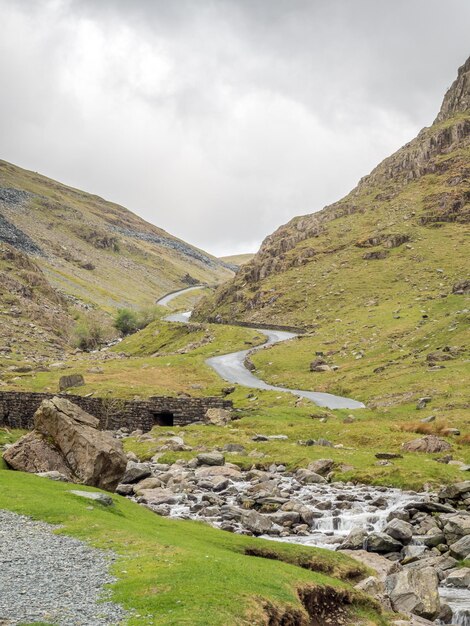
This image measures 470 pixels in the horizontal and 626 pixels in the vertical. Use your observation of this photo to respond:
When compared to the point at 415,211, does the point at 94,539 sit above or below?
below

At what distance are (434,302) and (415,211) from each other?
71.2 metres

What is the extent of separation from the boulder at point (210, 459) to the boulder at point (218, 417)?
17.9m

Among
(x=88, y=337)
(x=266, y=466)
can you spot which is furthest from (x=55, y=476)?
(x=88, y=337)

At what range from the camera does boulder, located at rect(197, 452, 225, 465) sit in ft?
159

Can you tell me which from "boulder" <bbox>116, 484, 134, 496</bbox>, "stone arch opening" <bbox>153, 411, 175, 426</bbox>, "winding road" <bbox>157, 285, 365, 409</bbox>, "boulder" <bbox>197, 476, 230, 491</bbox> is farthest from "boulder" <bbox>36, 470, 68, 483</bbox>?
"winding road" <bbox>157, 285, 365, 409</bbox>

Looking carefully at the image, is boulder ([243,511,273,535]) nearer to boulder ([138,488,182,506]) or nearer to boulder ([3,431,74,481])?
boulder ([138,488,182,506])

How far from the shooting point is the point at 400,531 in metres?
31.2

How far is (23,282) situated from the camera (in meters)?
176

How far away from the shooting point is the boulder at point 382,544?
99.2 ft

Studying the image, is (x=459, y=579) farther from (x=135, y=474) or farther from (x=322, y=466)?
(x=135, y=474)

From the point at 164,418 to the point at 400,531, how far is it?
43.4 m

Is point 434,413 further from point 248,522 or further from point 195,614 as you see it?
point 195,614

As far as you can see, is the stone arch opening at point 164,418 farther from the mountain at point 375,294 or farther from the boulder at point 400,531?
the boulder at point 400,531

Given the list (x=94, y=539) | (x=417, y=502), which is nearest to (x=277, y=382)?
(x=417, y=502)
